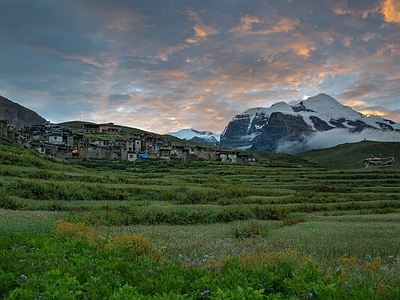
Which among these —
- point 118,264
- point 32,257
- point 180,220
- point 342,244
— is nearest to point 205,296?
point 118,264

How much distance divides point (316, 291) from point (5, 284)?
5.05m

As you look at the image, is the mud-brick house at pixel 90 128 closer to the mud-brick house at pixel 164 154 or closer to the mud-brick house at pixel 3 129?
the mud-brick house at pixel 164 154

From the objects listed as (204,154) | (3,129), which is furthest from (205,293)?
(204,154)

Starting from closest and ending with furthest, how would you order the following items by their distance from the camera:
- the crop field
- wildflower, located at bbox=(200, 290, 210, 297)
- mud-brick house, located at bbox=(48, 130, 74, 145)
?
wildflower, located at bbox=(200, 290, 210, 297), the crop field, mud-brick house, located at bbox=(48, 130, 74, 145)

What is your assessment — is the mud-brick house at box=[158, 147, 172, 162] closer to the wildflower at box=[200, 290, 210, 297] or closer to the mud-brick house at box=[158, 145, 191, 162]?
the mud-brick house at box=[158, 145, 191, 162]

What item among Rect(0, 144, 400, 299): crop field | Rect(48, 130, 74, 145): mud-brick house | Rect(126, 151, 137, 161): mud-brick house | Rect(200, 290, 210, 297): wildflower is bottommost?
Rect(0, 144, 400, 299): crop field

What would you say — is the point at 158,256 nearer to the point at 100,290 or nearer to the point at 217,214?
the point at 100,290

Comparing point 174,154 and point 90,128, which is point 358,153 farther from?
point 90,128

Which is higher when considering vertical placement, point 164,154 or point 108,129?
point 108,129

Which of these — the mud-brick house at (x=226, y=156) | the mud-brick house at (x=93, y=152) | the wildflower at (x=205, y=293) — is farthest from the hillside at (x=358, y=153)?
the wildflower at (x=205, y=293)

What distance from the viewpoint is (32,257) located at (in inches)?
275

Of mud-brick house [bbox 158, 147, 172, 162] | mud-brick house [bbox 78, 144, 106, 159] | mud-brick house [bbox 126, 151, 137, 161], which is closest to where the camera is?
mud-brick house [bbox 78, 144, 106, 159]

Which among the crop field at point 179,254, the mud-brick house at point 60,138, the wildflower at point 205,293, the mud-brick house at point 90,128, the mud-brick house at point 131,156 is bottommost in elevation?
the crop field at point 179,254

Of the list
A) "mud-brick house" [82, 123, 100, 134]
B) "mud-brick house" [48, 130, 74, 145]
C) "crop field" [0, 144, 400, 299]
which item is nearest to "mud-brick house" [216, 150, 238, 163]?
"mud-brick house" [48, 130, 74, 145]
